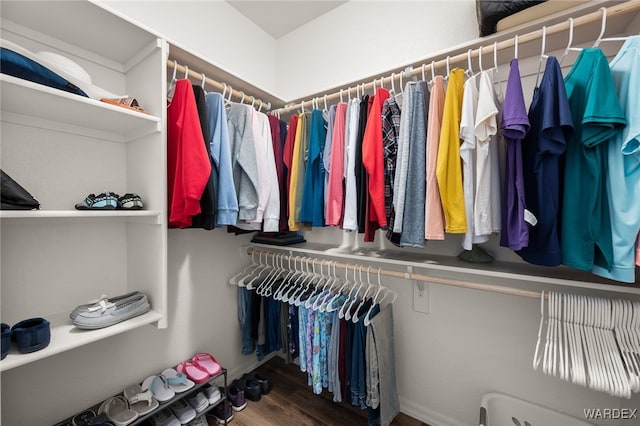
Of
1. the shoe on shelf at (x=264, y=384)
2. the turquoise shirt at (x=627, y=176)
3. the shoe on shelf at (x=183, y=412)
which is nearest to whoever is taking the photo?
the turquoise shirt at (x=627, y=176)

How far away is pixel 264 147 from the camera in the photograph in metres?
1.48

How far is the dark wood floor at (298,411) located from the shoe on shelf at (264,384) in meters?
0.03

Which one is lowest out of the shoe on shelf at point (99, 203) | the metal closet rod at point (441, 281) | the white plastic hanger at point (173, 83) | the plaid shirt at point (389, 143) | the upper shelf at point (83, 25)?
the metal closet rod at point (441, 281)

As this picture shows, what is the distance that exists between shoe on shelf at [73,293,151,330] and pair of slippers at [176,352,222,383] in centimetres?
63

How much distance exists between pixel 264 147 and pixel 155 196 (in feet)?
2.10

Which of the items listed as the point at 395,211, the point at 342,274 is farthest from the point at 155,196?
the point at 342,274

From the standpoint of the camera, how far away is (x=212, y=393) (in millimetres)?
1527

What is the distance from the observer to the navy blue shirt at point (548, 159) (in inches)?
34.0

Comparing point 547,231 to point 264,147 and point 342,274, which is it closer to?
point 342,274

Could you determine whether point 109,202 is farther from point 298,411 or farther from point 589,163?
point 589,163

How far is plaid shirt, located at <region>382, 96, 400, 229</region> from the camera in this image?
119cm

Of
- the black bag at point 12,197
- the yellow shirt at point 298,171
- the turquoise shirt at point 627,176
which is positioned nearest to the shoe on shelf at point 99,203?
the black bag at point 12,197

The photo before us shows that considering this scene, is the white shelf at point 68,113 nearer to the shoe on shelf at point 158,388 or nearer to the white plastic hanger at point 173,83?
the white plastic hanger at point 173,83

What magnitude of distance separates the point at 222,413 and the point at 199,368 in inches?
12.8
